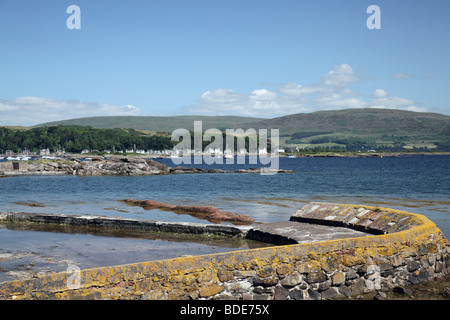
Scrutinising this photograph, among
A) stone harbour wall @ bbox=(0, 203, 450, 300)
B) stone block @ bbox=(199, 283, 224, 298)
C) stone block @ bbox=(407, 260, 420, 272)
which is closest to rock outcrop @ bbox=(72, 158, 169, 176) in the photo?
stone harbour wall @ bbox=(0, 203, 450, 300)

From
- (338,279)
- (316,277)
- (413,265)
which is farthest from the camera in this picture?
(413,265)

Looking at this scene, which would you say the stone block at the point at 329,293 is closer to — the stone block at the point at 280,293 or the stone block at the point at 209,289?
the stone block at the point at 280,293

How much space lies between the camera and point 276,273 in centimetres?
909

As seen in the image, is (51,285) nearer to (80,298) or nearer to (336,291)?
(80,298)

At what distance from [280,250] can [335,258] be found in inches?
54.9

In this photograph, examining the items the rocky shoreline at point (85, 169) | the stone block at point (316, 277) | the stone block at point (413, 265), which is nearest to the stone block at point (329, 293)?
the stone block at point (316, 277)

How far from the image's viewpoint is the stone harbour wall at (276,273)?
24.8 ft

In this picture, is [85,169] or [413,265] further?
[85,169]

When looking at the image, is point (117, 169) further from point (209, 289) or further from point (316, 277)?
point (209, 289)

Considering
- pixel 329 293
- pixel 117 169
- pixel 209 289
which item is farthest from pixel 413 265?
pixel 117 169

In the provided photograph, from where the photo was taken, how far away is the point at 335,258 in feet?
32.0

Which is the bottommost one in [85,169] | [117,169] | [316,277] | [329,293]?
[117,169]

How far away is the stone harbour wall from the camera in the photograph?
298 inches

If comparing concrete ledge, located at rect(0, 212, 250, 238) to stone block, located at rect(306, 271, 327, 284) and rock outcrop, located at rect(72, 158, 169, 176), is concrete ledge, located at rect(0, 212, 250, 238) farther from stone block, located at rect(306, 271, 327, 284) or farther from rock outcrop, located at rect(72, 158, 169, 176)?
rock outcrop, located at rect(72, 158, 169, 176)
